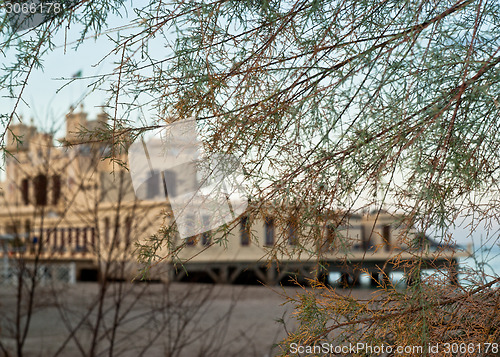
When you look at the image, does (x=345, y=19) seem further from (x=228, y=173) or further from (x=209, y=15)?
(x=228, y=173)

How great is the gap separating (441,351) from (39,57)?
1053 mm

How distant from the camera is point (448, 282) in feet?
4.40

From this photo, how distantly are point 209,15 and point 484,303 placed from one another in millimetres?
854

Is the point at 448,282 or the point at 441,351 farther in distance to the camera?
the point at 448,282

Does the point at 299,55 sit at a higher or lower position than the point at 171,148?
higher

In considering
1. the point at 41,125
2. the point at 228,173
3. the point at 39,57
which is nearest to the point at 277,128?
the point at 228,173

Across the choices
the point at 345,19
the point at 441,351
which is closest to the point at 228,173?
the point at 345,19

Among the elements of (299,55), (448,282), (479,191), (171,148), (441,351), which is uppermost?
(299,55)

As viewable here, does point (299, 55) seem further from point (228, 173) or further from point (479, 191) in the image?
point (479, 191)

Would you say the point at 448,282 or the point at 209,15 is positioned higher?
the point at 209,15

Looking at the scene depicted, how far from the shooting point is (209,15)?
3.73ft

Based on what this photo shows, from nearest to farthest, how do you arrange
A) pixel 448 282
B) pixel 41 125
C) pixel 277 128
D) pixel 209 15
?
pixel 209 15 < pixel 277 128 < pixel 448 282 < pixel 41 125

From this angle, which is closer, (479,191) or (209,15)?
(209,15)

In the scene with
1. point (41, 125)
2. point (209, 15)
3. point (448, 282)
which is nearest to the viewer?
point (209, 15)
